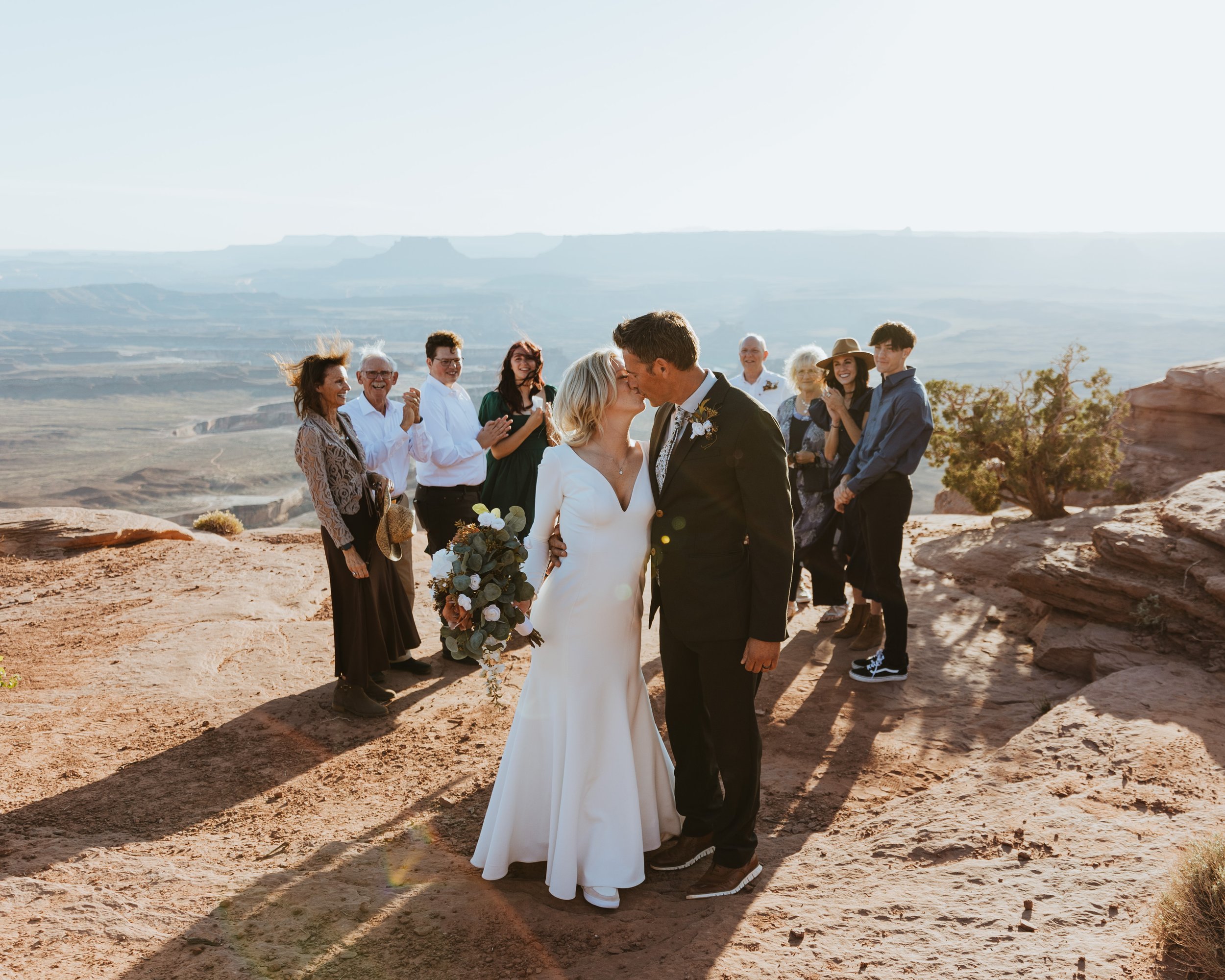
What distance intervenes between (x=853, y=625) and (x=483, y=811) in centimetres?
372

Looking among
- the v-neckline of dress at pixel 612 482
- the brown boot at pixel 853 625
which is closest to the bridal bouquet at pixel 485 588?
the v-neckline of dress at pixel 612 482

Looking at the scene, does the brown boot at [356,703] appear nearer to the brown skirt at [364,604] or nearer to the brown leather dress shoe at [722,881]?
the brown skirt at [364,604]

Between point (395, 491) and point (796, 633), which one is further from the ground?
point (395, 491)

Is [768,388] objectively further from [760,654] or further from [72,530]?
[72,530]

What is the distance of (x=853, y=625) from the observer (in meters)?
6.89

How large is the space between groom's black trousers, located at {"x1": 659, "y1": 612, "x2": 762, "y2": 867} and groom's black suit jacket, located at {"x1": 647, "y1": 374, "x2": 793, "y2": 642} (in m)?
0.12

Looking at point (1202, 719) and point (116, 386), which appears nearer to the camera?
point (1202, 719)

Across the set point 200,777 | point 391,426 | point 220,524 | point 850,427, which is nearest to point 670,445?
point 850,427

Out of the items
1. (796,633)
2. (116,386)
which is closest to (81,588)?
(796,633)

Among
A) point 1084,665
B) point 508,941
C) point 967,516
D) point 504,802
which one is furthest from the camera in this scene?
point 967,516

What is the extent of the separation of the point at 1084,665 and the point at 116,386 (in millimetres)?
143878

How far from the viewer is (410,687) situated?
6148mm

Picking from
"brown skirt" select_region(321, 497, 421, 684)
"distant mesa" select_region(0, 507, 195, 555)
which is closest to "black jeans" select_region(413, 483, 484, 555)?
"brown skirt" select_region(321, 497, 421, 684)

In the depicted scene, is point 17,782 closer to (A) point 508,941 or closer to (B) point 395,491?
(B) point 395,491
